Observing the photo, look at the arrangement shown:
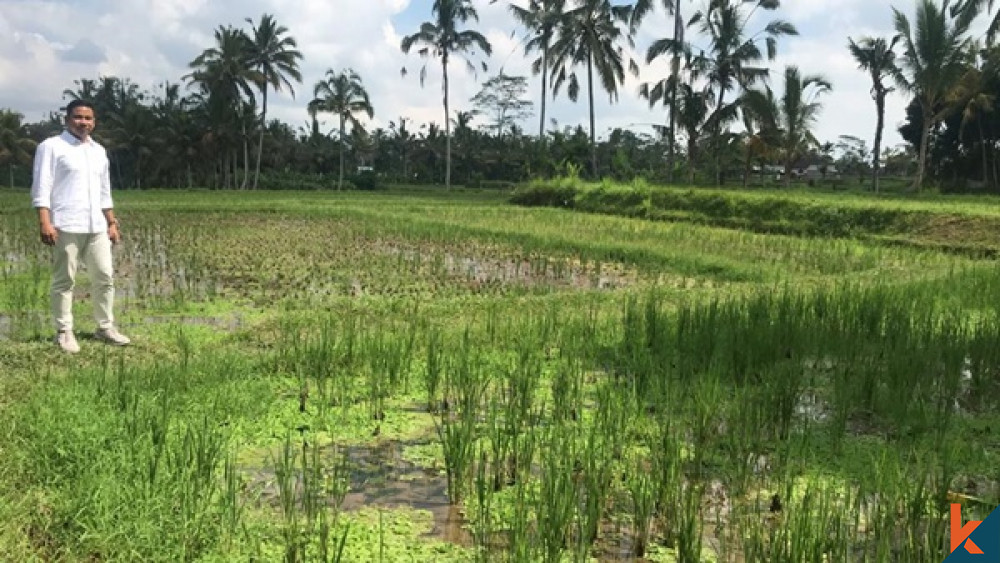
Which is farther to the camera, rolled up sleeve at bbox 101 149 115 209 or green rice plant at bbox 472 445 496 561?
rolled up sleeve at bbox 101 149 115 209

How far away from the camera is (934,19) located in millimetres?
19266

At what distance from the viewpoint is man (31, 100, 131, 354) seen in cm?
424

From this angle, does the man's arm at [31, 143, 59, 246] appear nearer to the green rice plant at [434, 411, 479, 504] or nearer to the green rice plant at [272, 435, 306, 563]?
the green rice plant at [272, 435, 306, 563]

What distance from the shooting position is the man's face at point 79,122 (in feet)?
14.2

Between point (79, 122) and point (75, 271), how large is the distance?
87cm

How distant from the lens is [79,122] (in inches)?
170

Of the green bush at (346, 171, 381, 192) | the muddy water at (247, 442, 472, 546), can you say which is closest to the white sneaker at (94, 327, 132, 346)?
the muddy water at (247, 442, 472, 546)

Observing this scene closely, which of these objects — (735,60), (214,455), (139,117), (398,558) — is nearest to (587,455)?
(398,558)

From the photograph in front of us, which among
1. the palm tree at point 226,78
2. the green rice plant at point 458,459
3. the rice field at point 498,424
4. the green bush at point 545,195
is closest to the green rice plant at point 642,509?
the rice field at point 498,424

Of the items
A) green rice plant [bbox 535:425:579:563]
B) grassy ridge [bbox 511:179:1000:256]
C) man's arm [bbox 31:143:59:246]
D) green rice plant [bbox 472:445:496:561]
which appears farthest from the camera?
grassy ridge [bbox 511:179:1000:256]

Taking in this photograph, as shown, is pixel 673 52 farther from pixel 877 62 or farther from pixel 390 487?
pixel 390 487

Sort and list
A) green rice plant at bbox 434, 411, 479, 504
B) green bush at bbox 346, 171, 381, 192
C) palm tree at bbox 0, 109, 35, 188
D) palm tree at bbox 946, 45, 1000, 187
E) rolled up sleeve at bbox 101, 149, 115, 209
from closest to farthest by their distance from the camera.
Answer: green rice plant at bbox 434, 411, 479, 504, rolled up sleeve at bbox 101, 149, 115, 209, palm tree at bbox 946, 45, 1000, 187, palm tree at bbox 0, 109, 35, 188, green bush at bbox 346, 171, 381, 192

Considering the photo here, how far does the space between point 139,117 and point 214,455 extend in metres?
36.6

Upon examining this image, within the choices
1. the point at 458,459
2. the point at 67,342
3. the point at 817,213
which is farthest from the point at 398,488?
the point at 817,213
